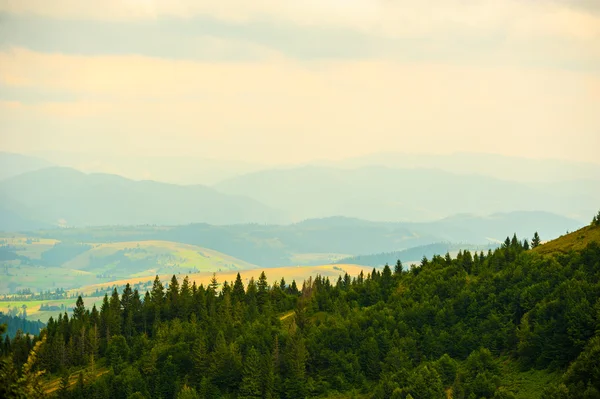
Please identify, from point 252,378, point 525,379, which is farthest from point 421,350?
point 252,378

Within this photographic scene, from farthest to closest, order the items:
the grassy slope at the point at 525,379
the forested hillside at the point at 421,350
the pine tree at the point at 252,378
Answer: the pine tree at the point at 252,378 → the forested hillside at the point at 421,350 → the grassy slope at the point at 525,379

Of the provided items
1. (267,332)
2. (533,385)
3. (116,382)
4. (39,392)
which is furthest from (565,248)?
(39,392)

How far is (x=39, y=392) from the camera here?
6366 centimetres

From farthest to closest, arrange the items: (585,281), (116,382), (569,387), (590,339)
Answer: (116,382)
(585,281)
(590,339)
(569,387)

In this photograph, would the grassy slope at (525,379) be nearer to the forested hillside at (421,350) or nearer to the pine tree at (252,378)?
the forested hillside at (421,350)

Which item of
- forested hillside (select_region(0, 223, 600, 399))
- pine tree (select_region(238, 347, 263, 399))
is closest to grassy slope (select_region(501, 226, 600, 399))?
forested hillside (select_region(0, 223, 600, 399))

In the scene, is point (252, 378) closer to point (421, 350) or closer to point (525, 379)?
point (421, 350)

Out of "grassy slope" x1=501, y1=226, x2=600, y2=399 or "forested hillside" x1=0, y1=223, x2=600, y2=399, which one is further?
"forested hillside" x1=0, y1=223, x2=600, y2=399

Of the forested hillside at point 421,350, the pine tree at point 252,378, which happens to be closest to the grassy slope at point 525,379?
the forested hillside at point 421,350

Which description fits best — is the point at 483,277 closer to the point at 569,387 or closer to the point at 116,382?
the point at 569,387

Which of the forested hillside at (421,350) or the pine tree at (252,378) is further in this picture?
the pine tree at (252,378)

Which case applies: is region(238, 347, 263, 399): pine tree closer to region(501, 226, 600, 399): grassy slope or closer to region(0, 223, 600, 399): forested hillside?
region(0, 223, 600, 399): forested hillside

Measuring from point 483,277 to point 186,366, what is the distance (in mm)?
78122

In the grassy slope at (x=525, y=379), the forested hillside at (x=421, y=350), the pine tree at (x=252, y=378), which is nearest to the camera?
the grassy slope at (x=525, y=379)
